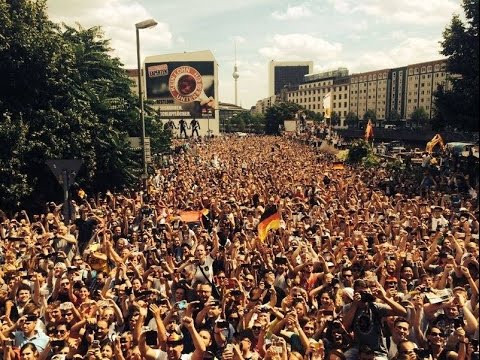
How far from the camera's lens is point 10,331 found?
5680 millimetres

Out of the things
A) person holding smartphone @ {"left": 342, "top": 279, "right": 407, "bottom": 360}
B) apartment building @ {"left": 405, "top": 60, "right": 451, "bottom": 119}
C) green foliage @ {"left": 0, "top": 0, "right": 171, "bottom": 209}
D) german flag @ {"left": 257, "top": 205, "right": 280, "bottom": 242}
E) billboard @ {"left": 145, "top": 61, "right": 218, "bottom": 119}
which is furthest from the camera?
apartment building @ {"left": 405, "top": 60, "right": 451, "bottom": 119}

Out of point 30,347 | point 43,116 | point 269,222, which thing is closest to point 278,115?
point 43,116

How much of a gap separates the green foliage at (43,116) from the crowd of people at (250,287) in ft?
9.54

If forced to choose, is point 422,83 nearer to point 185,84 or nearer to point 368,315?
point 185,84

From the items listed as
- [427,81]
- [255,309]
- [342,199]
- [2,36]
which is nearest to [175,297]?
[255,309]

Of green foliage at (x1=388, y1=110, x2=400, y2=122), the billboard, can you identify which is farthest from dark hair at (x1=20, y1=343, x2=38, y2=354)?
green foliage at (x1=388, y1=110, x2=400, y2=122)

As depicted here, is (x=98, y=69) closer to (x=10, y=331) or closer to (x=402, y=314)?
(x=10, y=331)

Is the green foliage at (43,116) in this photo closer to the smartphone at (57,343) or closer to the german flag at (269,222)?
the german flag at (269,222)

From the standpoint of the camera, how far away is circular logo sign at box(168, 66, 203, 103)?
75062 millimetres

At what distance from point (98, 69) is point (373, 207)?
12.7 m

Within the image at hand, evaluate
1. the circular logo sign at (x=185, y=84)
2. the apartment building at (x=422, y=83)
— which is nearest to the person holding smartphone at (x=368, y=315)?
the circular logo sign at (x=185, y=84)

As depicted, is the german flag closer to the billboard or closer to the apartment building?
the billboard

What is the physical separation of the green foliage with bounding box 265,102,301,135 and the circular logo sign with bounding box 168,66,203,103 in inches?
769

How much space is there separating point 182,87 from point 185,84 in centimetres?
70
